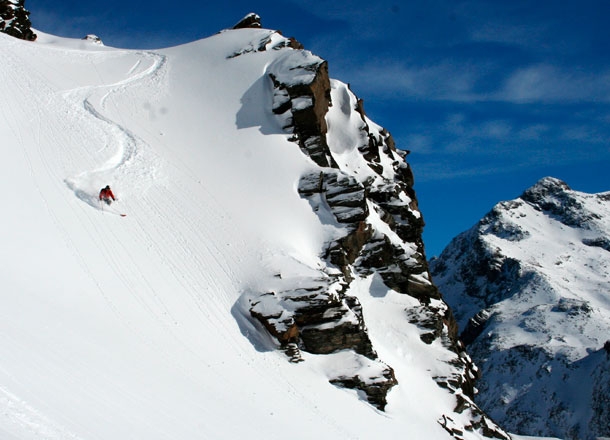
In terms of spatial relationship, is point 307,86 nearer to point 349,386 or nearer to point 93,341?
point 349,386

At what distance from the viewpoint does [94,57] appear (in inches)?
1890

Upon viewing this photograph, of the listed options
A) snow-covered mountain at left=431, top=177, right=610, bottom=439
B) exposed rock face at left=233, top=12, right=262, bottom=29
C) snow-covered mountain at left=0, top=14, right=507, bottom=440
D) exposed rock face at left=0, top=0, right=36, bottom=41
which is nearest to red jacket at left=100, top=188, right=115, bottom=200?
snow-covered mountain at left=0, top=14, right=507, bottom=440

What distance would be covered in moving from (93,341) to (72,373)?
2.77 meters

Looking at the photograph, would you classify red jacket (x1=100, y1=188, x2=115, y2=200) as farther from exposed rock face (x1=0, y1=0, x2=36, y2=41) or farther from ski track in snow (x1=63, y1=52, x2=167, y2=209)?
exposed rock face (x1=0, y1=0, x2=36, y2=41)

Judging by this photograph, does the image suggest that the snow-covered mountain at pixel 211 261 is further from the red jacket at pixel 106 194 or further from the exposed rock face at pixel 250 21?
the exposed rock face at pixel 250 21

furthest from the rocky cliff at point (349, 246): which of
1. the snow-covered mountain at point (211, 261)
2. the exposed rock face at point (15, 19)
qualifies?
the exposed rock face at point (15, 19)

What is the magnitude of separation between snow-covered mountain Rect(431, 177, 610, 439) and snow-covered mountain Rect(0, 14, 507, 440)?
282 ft

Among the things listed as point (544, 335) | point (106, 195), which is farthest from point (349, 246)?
point (544, 335)

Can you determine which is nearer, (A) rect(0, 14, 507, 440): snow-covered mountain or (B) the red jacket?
(A) rect(0, 14, 507, 440): snow-covered mountain

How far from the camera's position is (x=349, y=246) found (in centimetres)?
3138

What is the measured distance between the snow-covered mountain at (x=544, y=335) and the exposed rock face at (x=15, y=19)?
112014 mm

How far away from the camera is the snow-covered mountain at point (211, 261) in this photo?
13062mm

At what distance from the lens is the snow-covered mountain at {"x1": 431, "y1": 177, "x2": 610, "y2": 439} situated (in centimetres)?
10875

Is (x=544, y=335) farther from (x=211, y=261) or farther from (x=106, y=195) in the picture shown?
(x=106, y=195)
